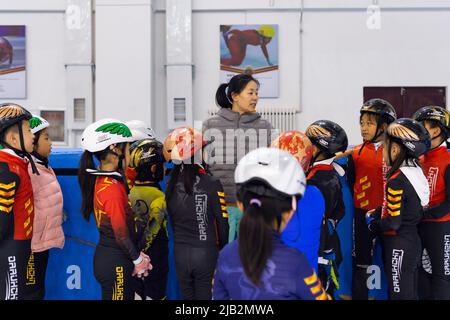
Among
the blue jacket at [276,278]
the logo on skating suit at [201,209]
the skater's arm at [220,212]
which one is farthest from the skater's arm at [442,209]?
the blue jacket at [276,278]

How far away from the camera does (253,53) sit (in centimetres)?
966

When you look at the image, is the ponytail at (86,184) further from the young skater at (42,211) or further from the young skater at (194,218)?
the young skater at (194,218)

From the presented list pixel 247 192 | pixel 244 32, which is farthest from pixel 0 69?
pixel 247 192

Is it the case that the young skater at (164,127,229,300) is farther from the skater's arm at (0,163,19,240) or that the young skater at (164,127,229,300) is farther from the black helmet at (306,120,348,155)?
the skater's arm at (0,163,19,240)

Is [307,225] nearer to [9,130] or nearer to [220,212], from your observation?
[220,212]

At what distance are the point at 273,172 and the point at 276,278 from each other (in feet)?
1.20

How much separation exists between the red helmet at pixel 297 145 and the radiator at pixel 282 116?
6328 millimetres

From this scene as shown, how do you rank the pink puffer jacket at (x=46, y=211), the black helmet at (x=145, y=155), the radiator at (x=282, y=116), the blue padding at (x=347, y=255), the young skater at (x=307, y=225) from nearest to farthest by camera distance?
the young skater at (x=307, y=225) → the pink puffer jacket at (x=46, y=211) → the black helmet at (x=145, y=155) → the blue padding at (x=347, y=255) → the radiator at (x=282, y=116)

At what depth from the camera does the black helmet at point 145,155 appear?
3.66 meters

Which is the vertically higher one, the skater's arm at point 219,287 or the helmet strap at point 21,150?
the helmet strap at point 21,150

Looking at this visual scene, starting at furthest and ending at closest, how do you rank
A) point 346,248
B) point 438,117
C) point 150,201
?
point 346,248
point 438,117
point 150,201

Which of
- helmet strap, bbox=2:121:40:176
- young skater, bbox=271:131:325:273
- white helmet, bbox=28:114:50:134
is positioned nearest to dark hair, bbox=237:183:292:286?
young skater, bbox=271:131:325:273

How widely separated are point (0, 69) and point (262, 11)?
4406 millimetres

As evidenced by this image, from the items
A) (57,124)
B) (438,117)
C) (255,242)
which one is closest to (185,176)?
(255,242)
